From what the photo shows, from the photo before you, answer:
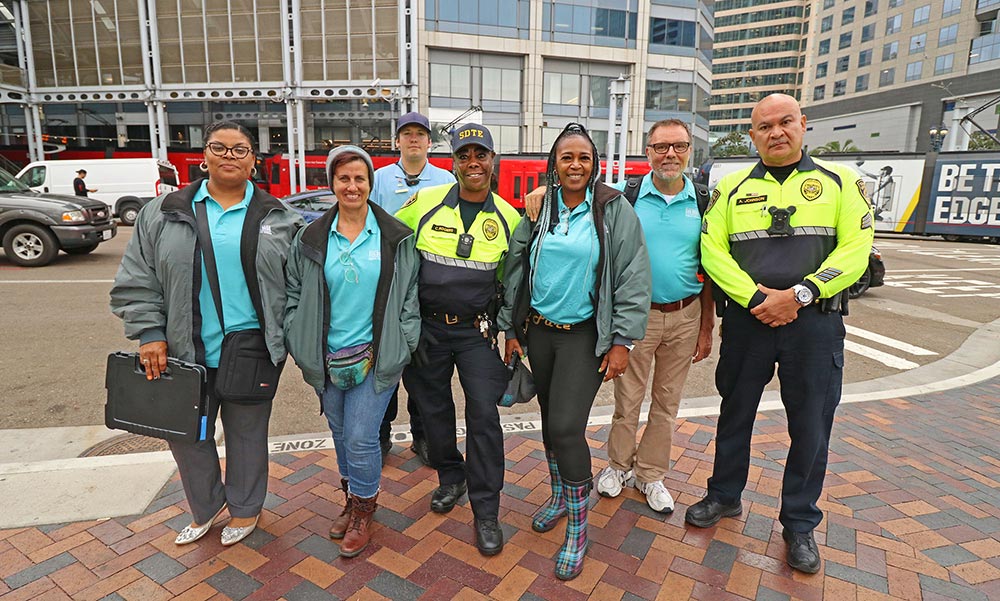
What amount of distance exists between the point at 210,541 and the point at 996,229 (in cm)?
2583

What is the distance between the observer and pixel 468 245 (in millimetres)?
2641

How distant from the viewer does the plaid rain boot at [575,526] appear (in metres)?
2.51

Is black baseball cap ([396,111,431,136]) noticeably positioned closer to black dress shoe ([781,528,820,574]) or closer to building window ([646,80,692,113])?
black dress shoe ([781,528,820,574])

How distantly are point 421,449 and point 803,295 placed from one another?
2342mm

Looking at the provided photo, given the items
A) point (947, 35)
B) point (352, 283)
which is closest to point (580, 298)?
point (352, 283)

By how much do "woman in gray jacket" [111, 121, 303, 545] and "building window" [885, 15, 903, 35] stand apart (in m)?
69.0

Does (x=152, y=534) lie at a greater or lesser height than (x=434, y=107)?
lesser

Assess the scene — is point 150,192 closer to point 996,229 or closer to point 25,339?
point 25,339

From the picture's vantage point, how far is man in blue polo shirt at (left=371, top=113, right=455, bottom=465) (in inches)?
140

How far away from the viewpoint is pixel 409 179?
3.66 meters

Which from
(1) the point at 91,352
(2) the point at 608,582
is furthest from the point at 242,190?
(1) the point at 91,352

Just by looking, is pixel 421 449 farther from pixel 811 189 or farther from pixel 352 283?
pixel 811 189

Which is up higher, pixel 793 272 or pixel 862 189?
pixel 862 189

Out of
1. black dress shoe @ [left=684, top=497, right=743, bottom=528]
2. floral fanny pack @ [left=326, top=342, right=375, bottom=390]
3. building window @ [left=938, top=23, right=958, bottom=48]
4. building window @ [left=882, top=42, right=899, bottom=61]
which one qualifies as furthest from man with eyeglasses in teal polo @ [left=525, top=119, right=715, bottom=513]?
building window @ [left=882, top=42, right=899, bottom=61]
